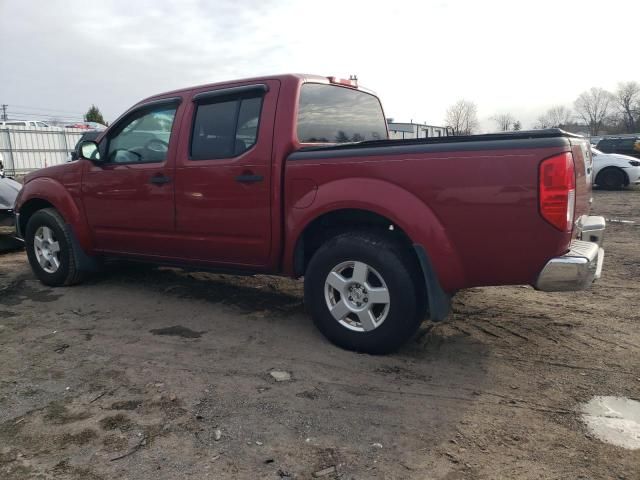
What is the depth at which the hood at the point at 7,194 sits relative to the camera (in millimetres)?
6965

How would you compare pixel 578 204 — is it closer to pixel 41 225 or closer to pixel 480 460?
pixel 480 460

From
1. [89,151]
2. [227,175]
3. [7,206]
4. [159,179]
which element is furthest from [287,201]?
[7,206]

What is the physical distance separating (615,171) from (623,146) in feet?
22.5

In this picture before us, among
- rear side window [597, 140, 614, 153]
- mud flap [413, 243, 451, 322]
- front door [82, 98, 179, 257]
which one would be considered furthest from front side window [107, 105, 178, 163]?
rear side window [597, 140, 614, 153]

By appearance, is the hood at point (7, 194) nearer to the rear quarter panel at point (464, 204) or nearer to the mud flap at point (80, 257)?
the mud flap at point (80, 257)

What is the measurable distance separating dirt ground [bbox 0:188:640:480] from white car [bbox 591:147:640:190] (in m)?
12.6

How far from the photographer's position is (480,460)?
2.36m

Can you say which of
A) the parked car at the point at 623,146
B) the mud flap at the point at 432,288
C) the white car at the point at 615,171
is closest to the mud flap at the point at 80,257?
the mud flap at the point at 432,288

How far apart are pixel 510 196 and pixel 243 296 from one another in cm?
294

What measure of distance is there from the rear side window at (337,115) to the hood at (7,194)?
4.86 metres

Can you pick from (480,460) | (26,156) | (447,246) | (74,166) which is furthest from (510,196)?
(26,156)

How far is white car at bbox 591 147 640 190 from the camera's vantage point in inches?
612

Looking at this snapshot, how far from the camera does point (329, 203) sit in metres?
3.52

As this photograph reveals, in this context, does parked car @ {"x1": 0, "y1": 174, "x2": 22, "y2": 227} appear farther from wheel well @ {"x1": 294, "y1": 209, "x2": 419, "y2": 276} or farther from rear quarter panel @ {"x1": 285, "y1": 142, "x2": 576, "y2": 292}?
rear quarter panel @ {"x1": 285, "y1": 142, "x2": 576, "y2": 292}
